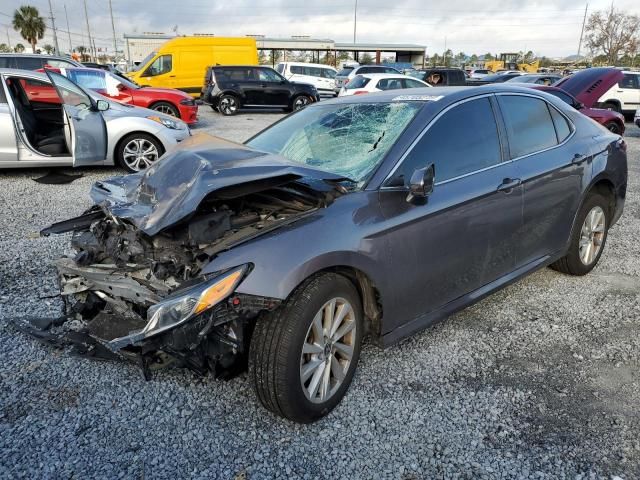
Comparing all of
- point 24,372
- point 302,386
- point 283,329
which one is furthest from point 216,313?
point 24,372

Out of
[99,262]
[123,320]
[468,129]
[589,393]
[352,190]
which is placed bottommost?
[589,393]

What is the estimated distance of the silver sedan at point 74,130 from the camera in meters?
7.50

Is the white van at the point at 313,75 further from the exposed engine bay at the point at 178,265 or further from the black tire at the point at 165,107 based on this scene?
the exposed engine bay at the point at 178,265

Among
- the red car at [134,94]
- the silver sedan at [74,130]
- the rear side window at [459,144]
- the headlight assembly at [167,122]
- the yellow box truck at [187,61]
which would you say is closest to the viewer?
the rear side window at [459,144]

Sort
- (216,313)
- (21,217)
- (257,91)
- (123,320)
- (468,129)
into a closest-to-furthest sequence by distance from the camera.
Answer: (216,313), (123,320), (468,129), (21,217), (257,91)

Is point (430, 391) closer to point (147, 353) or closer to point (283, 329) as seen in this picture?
point (283, 329)

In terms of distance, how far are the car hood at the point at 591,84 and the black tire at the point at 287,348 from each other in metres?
13.0

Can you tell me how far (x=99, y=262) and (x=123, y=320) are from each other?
0.39 meters

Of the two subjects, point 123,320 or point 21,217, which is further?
point 21,217

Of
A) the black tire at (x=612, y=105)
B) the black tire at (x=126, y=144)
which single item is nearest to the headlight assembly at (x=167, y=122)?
the black tire at (x=126, y=144)

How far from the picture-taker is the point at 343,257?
256 cm

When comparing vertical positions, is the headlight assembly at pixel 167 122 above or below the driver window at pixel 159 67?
below

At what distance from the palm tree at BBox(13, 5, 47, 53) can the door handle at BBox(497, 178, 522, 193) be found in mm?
72169

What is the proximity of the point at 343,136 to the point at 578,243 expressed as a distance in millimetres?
2322
